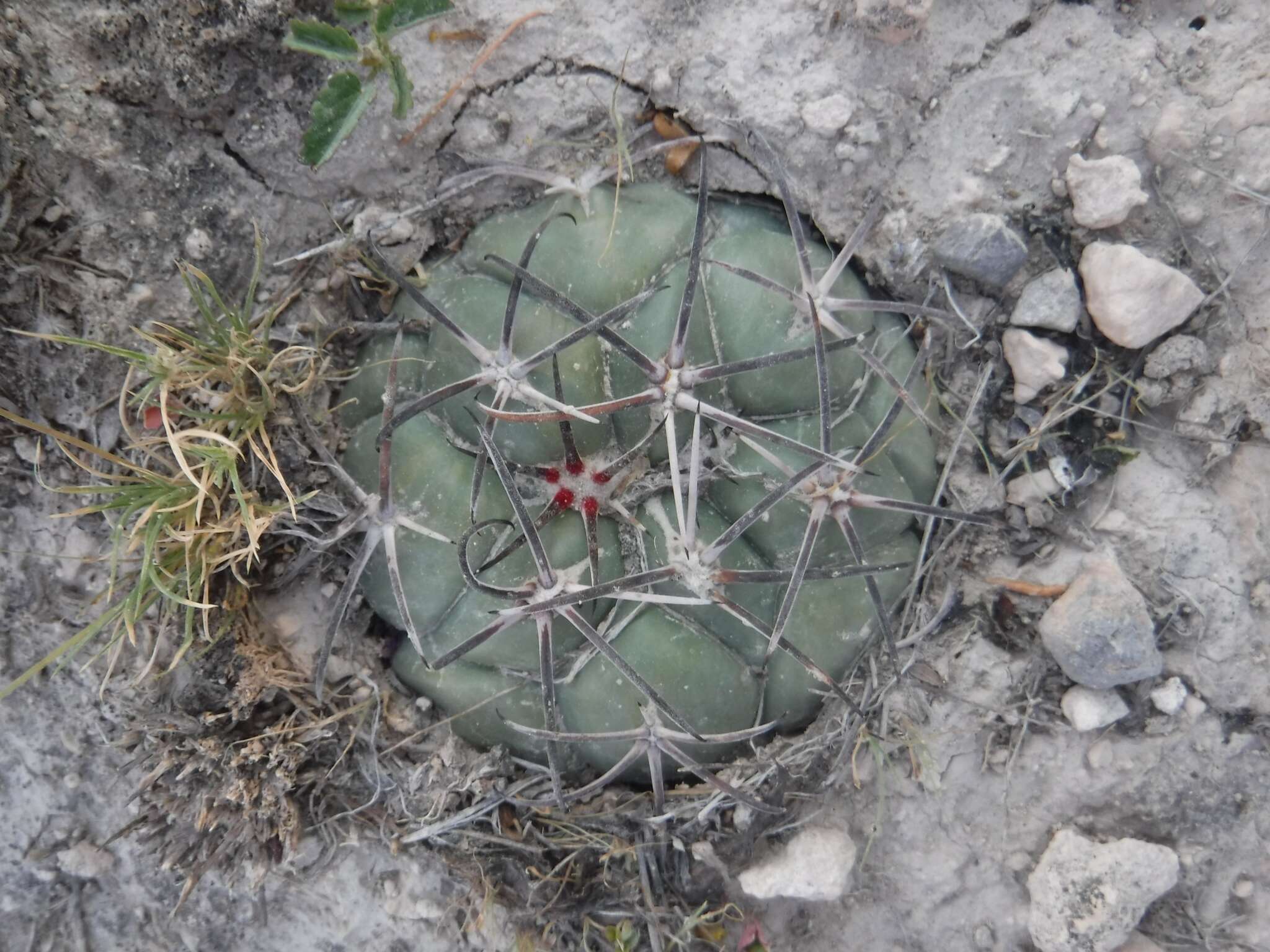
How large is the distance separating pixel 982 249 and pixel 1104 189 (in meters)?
0.24

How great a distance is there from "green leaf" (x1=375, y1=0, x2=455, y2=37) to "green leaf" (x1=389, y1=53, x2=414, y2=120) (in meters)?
0.04

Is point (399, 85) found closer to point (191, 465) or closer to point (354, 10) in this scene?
point (354, 10)

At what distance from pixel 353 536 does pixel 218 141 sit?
0.79m

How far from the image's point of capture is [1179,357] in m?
1.66

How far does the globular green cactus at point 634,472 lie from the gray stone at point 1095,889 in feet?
2.07

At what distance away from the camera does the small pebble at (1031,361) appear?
1.70m

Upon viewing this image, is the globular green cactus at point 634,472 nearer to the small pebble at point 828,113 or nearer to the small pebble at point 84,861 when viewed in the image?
the small pebble at point 828,113

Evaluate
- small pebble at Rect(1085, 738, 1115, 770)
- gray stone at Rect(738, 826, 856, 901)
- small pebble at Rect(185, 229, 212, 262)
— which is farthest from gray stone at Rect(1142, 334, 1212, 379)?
small pebble at Rect(185, 229, 212, 262)

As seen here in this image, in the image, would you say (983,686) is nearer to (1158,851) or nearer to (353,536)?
(1158,851)

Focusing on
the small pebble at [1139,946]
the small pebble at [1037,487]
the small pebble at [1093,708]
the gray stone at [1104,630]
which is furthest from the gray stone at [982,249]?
the small pebble at [1139,946]

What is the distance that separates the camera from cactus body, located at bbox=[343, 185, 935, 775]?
4.80 feet

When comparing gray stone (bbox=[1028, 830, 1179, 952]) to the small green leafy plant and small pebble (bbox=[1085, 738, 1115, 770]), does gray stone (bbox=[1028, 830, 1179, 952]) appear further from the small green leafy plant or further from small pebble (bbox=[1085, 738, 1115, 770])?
the small green leafy plant

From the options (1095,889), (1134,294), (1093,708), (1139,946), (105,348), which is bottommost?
(1139,946)

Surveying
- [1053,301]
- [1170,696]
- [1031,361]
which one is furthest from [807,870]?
[1053,301]
